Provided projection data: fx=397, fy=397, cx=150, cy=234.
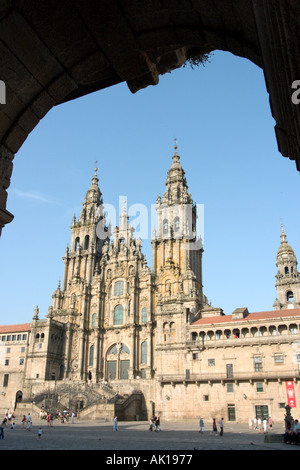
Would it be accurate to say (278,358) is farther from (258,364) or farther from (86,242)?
(86,242)

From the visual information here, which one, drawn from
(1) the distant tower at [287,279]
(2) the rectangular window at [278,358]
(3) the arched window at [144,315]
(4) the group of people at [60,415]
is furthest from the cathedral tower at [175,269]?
(1) the distant tower at [287,279]

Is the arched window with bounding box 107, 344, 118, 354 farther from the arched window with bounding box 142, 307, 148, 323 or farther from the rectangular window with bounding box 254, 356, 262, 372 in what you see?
the rectangular window with bounding box 254, 356, 262, 372

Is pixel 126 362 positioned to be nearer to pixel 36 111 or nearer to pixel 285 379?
pixel 285 379

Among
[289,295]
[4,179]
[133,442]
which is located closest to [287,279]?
[289,295]

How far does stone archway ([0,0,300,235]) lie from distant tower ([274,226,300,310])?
66.8 m

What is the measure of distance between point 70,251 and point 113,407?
108 ft

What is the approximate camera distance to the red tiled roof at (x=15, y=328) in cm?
6095

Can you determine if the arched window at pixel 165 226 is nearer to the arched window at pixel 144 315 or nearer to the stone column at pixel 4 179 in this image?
the arched window at pixel 144 315

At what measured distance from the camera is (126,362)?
185 ft

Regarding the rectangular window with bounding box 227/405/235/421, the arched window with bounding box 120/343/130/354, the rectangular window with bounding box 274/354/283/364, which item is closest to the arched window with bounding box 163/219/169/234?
the arched window with bounding box 120/343/130/354

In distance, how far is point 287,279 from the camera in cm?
7131

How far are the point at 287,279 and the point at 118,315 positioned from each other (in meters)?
31.8

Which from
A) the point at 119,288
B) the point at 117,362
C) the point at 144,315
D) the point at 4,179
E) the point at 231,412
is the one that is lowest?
the point at 231,412

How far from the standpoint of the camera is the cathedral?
1732 inches
